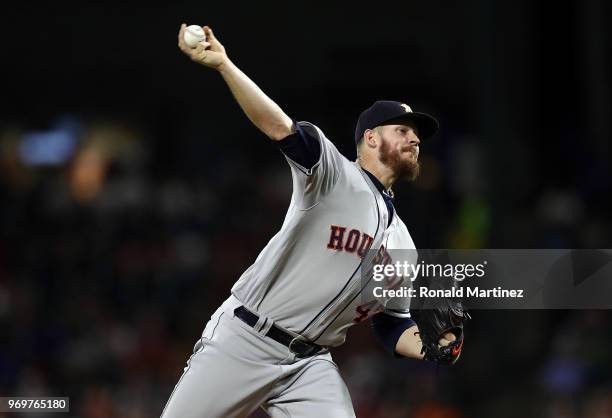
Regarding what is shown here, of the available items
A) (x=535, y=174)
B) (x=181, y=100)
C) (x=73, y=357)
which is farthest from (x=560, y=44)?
(x=73, y=357)

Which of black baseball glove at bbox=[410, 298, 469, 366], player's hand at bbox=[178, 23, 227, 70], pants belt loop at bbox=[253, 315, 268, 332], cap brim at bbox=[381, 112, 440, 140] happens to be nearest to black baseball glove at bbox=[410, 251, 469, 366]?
black baseball glove at bbox=[410, 298, 469, 366]

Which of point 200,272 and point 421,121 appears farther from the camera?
point 200,272

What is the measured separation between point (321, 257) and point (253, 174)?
7.99m

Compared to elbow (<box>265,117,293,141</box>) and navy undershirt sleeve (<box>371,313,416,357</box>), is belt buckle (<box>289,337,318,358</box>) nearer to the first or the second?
navy undershirt sleeve (<box>371,313,416,357</box>)

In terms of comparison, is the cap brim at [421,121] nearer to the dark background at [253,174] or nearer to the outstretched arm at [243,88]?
the outstretched arm at [243,88]

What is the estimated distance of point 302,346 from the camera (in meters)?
3.78

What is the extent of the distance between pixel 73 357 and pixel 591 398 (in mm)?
4567

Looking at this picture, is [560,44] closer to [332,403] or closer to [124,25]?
[124,25]

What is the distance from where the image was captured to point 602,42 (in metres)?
10.6

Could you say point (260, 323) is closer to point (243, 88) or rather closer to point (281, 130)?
point (281, 130)

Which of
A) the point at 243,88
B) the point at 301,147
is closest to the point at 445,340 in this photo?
the point at 301,147

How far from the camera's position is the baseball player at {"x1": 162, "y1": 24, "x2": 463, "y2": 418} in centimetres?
365

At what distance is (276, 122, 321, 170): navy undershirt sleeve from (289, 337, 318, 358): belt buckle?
724mm

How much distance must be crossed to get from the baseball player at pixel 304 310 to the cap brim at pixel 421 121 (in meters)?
0.01
